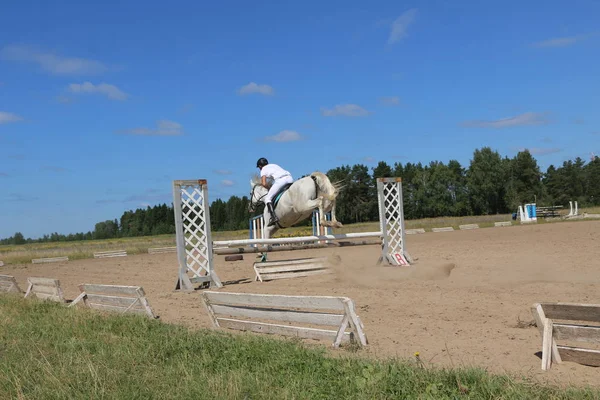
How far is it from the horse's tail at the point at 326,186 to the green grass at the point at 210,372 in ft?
15.8

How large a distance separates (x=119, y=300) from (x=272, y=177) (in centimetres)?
445

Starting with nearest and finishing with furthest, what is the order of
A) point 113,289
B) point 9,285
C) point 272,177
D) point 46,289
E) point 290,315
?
point 290,315, point 113,289, point 46,289, point 272,177, point 9,285

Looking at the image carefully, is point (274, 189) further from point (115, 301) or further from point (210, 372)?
point (210, 372)

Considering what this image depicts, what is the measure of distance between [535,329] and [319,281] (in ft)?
19.4

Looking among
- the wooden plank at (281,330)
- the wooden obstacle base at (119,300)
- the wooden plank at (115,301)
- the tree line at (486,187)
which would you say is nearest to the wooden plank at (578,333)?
the wooden plank at (281,330)

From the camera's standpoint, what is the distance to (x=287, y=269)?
466 inches

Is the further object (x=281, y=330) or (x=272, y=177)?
(x=272, y=177)

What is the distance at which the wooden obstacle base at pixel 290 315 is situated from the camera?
17.9 feet

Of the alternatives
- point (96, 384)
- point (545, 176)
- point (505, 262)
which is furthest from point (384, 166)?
point (96, 384)

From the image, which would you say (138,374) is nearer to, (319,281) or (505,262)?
(319,281)

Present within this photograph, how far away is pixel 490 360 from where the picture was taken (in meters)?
4.66

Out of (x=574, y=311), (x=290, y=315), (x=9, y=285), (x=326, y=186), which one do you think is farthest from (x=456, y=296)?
(x=9, y=285)

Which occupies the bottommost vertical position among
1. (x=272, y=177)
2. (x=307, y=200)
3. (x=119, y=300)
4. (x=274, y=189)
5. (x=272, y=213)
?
(x=119, y=300)

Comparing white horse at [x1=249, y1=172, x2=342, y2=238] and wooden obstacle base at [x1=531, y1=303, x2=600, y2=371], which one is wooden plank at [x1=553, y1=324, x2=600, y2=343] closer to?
wooden obstacle base at [x1=531, y1=303, x2=600, y2=371]
